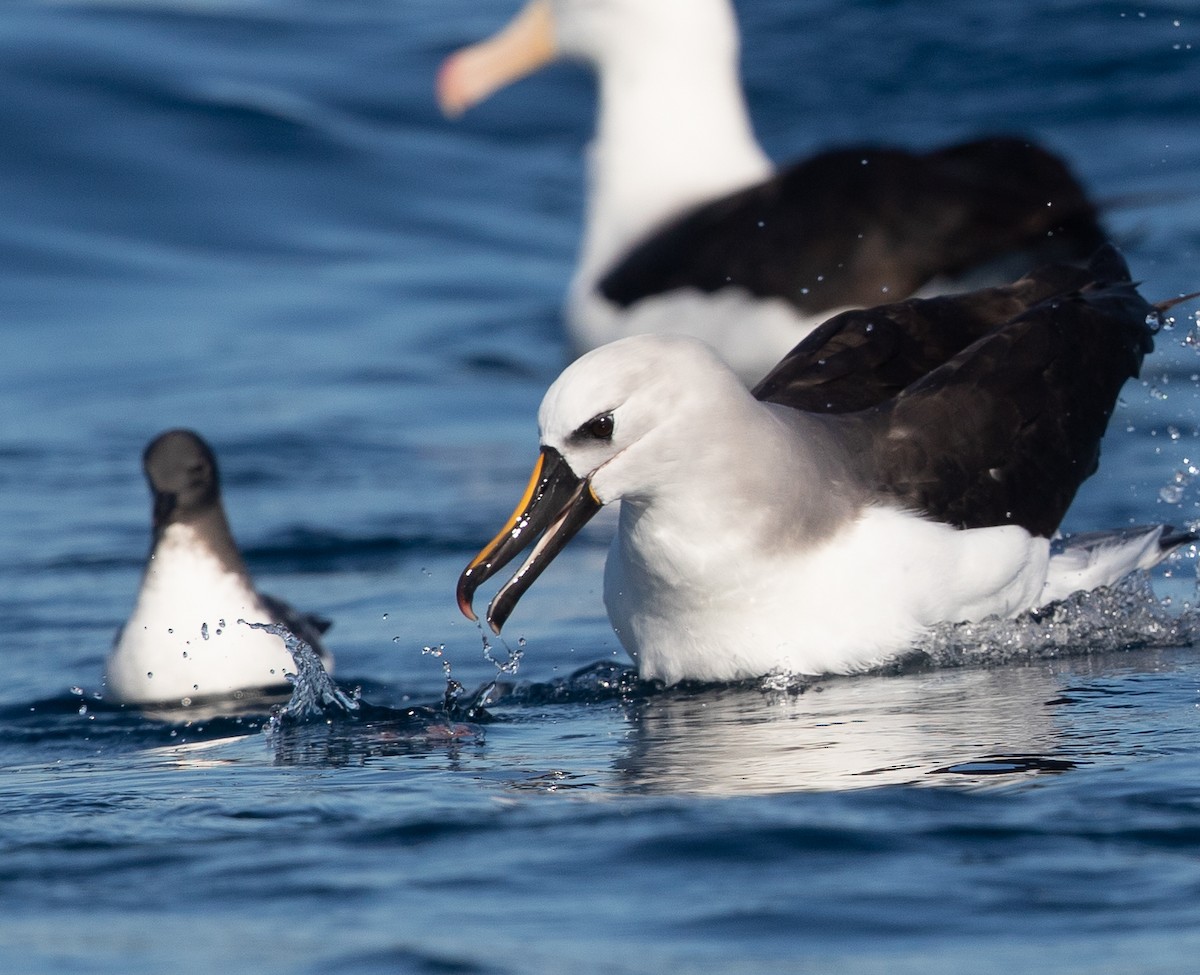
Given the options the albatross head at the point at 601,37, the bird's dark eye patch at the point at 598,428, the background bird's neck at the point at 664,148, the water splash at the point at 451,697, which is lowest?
the water splash at the point at 451,697

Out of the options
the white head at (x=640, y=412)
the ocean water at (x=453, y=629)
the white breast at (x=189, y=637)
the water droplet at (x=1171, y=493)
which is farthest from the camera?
the water droplet at (x=1171, y=493)

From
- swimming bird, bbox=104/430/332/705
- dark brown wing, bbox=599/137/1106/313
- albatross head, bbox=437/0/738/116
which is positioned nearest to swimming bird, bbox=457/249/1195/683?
swimming bird, bbox=104/430/332/705

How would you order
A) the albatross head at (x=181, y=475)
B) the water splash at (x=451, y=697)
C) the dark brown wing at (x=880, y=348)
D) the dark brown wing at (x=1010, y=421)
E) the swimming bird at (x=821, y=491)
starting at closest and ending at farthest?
the swimming bird at (x=821, y=491) → the water splash at (x=451, y=697) → the dark brown wing at (x=1010, y=421) → the dark brown wing at (x=880, y=348) → the albatross head at (x=181, y=475)

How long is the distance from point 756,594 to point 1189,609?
4.78 ft

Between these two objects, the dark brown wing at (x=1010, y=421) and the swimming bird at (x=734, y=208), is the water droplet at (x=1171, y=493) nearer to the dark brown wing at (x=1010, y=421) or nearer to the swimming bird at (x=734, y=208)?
the dark brown wing at (x=1010, y=421)

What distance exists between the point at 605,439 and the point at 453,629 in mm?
1900

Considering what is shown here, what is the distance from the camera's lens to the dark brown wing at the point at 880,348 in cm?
645

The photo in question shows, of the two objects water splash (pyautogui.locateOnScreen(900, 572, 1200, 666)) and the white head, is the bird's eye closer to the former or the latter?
the white head

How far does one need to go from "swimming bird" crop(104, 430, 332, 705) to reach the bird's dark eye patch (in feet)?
4.72

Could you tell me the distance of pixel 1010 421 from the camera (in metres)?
6.25

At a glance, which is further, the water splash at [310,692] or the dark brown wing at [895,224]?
the dark brown wing at [895,224]

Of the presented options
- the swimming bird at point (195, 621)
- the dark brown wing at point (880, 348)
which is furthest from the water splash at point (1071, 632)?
the swimming bird at point (195, 621)

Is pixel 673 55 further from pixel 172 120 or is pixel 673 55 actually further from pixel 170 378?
pixel 172 120

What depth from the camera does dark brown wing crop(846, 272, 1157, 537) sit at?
6.06m
